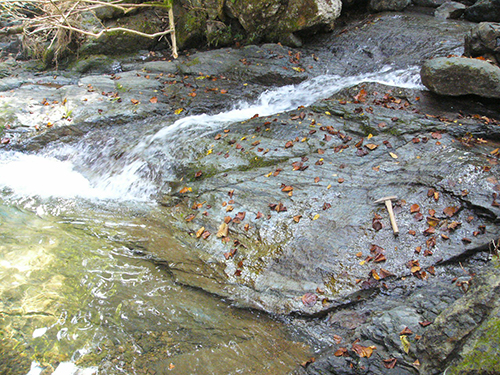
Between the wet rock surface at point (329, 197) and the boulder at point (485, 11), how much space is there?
2.13 m

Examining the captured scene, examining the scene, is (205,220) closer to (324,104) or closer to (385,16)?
(324,104)

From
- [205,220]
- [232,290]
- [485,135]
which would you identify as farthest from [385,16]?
[232,290]

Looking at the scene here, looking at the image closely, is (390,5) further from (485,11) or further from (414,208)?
(414,208)

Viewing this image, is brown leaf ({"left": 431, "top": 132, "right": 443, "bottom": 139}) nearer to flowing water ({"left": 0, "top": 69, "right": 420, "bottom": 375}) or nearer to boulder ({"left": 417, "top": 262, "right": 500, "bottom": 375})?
boulder ({"left": 417, "top": 262, "right": 500, "bottom": 375})

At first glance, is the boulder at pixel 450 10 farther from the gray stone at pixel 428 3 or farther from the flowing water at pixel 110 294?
the flowing water at pixel 110 294

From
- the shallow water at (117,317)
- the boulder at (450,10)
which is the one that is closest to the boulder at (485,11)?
the boulder at (450,10)

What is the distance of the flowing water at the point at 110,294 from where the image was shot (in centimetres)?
316

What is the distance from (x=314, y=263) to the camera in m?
3.90

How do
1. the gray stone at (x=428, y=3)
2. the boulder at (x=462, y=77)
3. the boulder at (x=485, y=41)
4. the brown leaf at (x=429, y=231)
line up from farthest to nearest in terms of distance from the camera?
→ the gray stone at (x=428, y=3) < the boulder at (x=485, y=41) < the boulder at (x=462, y=77) < the brown leaf at (x=429, y=231)

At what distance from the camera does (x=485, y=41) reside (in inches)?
255

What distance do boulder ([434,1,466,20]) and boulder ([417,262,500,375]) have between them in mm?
10504

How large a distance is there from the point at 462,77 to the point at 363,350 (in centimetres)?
537

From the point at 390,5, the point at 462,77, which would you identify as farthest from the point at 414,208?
the point at 390,5

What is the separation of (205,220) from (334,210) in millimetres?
1892
